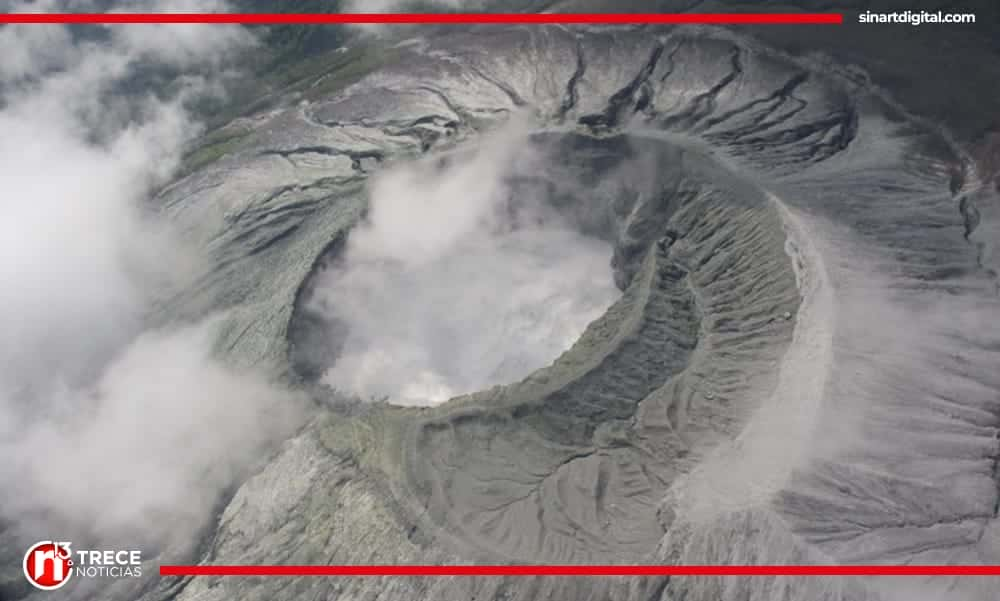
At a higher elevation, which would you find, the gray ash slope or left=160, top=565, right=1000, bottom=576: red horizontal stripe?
the gray ash slope

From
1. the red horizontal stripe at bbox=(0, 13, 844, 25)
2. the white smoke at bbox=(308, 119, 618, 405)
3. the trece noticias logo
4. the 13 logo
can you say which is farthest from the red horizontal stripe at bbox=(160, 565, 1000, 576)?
the red horizontal stripe at bbox=(0, 13, 844, 25)

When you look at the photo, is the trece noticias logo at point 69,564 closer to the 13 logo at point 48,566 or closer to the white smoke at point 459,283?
the 13 logo at point 48,566

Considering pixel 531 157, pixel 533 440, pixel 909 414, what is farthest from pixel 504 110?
pixel 909 414

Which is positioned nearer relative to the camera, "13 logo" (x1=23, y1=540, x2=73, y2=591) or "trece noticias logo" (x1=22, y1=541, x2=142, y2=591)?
"13 logo" (x1=23, y1=540, x2=73, y2=591)

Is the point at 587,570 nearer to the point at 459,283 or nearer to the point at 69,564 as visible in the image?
the point at 69,564

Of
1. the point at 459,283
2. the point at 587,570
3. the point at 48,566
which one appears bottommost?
the point at 48,566

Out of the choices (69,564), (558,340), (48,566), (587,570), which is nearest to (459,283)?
(558,340)

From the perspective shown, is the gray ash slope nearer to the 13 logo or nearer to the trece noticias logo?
the trece noticias logo

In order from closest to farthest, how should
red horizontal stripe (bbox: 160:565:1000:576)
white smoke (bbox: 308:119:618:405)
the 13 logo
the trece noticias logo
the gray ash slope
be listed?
red horizontal stripe (bbox: 160:565:1000:576)
the gray ash slope
the 13 logo
the trece noticias logo
white smoke (bbox: 308:119:618:405)
